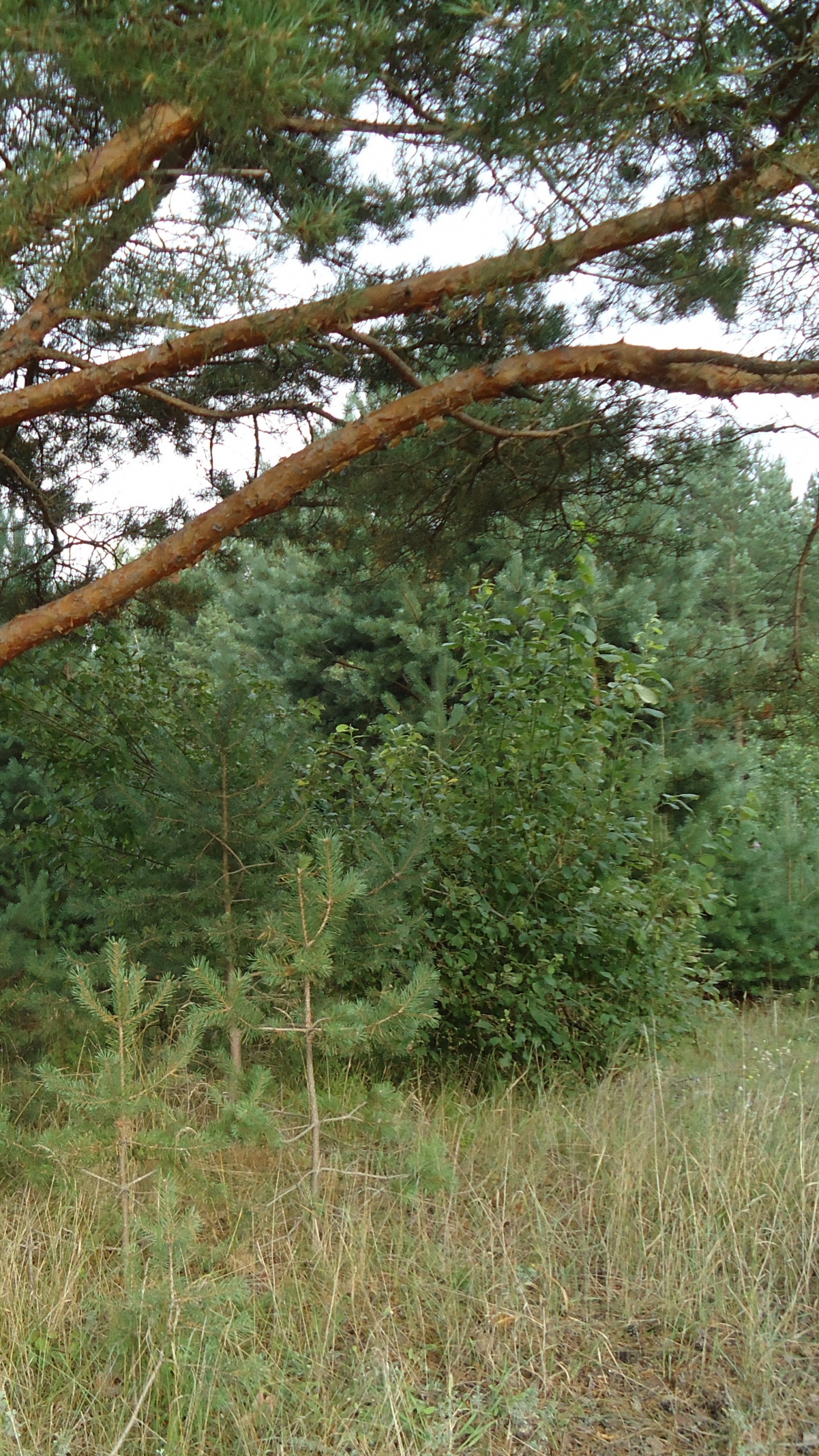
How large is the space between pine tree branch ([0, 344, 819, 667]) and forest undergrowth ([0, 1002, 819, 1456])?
68.6 inches

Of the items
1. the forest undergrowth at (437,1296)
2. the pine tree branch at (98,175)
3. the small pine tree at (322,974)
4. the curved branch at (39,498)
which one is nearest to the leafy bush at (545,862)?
the forest undergrowth at (437,1296)

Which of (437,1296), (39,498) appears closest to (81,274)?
(39,498)

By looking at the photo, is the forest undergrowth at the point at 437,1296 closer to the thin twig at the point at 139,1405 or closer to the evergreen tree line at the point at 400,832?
the thin twig at the point at 139,1405

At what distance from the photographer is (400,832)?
4.57 m

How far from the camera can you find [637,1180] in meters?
3.02

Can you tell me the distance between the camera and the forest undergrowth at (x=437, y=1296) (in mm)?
2139

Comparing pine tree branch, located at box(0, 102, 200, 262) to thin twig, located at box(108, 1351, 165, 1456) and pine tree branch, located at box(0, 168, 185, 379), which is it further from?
thin twig, located at box(108, 1351, 165, 1456)

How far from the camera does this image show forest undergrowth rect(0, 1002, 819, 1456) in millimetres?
2139

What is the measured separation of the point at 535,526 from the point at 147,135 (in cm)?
278

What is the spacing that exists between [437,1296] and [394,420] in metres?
2.56

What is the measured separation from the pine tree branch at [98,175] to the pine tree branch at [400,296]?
471 millimetres

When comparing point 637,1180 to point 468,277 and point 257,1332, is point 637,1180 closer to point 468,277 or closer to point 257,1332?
point 257,1332

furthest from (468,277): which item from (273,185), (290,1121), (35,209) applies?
(290,1121)

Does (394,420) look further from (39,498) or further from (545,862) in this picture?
(39,498)
